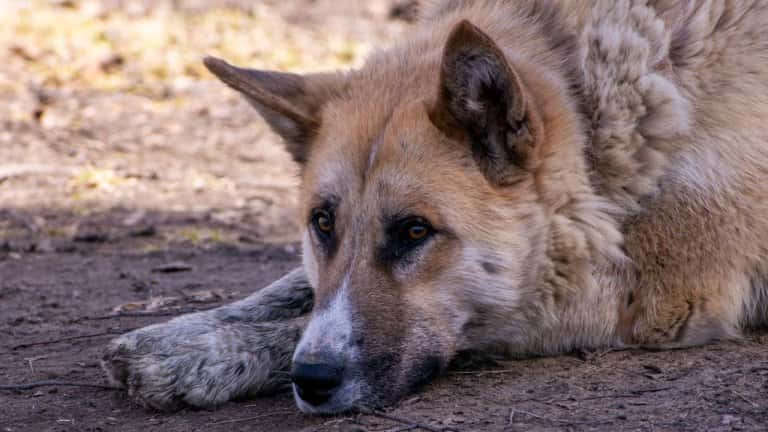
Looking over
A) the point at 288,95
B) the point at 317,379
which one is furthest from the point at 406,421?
the point at 288,95

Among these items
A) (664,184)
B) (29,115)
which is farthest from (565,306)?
(29,115)

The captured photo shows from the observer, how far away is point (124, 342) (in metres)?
4.27

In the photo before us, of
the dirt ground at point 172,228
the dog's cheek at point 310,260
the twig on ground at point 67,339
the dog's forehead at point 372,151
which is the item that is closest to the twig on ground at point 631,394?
the dirt ground at point 172,228

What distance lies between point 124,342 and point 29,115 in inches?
239

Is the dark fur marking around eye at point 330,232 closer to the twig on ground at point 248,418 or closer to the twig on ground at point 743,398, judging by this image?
the twig on ground at point 248,418

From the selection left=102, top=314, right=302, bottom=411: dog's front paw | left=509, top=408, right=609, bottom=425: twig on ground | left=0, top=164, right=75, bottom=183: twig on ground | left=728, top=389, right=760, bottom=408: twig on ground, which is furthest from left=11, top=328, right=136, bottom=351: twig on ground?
left=0, top=164, right=75, bottom=183: twig on ground

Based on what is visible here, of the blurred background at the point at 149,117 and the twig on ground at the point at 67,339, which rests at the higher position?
the blurred background at the point at 149,117

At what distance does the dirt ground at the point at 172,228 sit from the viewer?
12.3ft

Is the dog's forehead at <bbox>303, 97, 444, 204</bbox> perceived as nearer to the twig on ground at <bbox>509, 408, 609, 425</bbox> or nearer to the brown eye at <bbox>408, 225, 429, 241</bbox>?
the brown eye at <bbox>408, 225, 429, 241</bbox>

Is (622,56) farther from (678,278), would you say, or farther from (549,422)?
(549,422)

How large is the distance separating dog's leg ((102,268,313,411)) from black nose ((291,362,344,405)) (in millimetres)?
585

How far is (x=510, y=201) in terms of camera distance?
155 inches

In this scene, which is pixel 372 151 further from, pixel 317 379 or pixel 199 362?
pixel 199 362

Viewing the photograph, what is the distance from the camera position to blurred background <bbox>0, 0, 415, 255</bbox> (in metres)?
7.71
